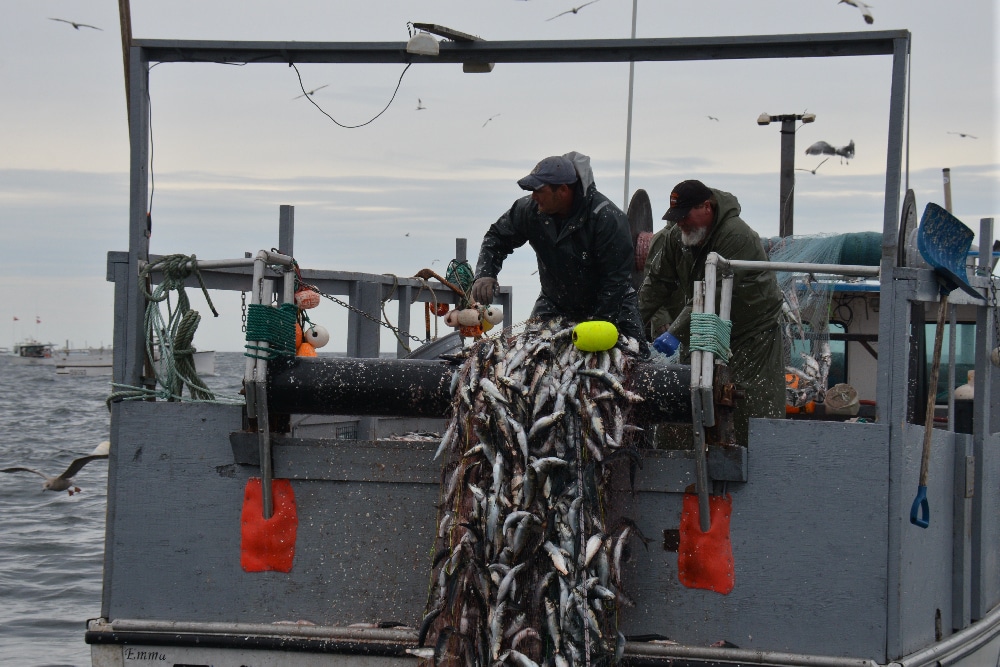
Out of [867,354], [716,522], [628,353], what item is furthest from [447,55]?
[867,354]

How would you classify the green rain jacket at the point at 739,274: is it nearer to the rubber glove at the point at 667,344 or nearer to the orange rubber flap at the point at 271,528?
the rubber glove at the point at 667,344

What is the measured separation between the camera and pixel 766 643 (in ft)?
15.8

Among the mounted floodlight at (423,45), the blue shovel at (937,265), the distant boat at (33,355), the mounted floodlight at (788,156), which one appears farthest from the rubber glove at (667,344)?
the distant boat at (33,355)

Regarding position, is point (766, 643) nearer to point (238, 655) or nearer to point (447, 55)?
point (238, 655)

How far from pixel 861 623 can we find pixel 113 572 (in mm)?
3384

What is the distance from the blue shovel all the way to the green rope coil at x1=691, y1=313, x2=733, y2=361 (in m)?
0.95

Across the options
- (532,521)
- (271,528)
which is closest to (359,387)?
(271,528)

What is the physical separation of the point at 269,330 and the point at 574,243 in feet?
5.17

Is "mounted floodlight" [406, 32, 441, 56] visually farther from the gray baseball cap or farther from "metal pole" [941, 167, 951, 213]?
"metal pole" [941, 167, 951, 213]

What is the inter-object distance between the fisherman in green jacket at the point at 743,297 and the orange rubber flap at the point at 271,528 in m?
2.24

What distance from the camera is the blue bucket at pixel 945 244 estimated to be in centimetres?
496

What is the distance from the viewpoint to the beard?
602cm

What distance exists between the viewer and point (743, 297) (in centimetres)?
589

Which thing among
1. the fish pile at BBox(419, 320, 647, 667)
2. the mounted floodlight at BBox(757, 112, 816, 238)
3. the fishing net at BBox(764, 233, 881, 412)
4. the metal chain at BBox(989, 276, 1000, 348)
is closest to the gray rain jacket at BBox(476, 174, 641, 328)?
the fish pile at BBox(419, 320, 647, 667)
